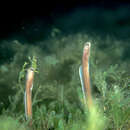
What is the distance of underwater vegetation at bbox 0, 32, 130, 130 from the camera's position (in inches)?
72.6

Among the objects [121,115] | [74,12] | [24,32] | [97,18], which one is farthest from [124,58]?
[121,115]

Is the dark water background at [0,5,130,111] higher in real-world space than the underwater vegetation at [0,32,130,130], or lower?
higher

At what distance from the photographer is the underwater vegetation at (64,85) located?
1845 millimetres

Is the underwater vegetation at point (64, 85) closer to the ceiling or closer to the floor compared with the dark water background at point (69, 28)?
closer to the floor

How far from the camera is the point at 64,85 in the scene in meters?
3.39

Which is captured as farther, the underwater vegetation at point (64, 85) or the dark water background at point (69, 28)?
the dark water background at point (69, 28)

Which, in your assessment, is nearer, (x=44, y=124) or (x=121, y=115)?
(x=121, y=115)

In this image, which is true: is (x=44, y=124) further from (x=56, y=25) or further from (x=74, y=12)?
(x=74, y=12)

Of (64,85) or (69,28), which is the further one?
(69,28)

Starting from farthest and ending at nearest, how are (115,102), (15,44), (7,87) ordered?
(15,44), (7,87), (115,102)

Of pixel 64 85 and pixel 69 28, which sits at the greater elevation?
pixel 69 28

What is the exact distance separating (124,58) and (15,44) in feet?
7.80

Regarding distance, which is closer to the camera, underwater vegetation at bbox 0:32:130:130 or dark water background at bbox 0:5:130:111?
underwater vegetation at bbox 0:32:130:130

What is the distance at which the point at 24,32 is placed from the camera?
209 inches
